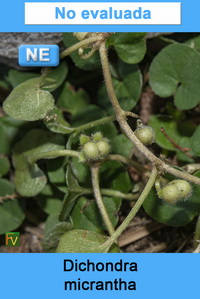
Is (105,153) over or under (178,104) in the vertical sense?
under

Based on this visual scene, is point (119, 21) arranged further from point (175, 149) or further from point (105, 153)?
point (175, 149)

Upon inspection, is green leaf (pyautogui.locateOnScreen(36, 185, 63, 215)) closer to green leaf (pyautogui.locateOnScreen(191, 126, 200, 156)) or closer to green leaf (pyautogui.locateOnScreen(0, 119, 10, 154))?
green leaf (pyautogui.locateOnScreen(0, 119, 10, 154))

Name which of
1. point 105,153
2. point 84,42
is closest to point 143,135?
point 105,153

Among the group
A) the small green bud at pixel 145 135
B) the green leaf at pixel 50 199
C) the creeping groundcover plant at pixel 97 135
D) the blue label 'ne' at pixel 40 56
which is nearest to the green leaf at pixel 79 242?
the creeping groundcover plant at pixel 97 135

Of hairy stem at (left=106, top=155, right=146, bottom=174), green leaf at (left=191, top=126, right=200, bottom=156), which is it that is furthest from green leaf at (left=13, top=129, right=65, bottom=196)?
green leaf at (left=191, top=126, right=200, bottom=156)

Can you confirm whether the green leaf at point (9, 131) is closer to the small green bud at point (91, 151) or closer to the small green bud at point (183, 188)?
the small green bud at point (91, 151)

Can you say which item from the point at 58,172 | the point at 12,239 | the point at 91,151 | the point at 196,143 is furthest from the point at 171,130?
the point at 12,239

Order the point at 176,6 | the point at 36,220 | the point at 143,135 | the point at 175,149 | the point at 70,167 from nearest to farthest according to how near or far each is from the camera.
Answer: the point at 143,135 < the point at 176,6 < the point at 70,167 < the point at 175,149 < the point at 36,220
